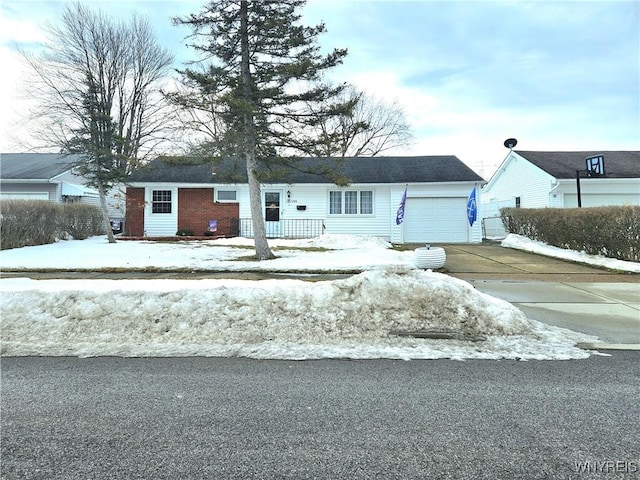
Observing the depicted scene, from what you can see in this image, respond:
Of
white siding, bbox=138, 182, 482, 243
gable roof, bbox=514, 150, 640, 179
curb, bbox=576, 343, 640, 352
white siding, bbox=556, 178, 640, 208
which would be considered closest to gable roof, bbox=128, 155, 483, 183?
white siding, bbox=138, 182, 482, 243

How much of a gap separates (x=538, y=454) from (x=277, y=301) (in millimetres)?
3492

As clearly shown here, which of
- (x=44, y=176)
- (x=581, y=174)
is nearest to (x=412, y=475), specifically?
(x=581, y=174)

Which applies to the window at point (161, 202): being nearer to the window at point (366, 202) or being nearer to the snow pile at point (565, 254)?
the window at point (366, 202)

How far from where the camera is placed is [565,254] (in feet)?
39.6

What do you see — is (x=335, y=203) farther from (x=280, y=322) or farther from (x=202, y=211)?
(x=280, y=322)

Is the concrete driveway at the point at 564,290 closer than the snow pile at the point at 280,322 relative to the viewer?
No

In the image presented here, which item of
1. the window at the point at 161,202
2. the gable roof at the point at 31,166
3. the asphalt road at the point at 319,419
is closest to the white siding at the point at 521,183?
the asphalt road at the point at 319,419

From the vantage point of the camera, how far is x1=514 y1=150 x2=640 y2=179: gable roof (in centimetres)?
1905

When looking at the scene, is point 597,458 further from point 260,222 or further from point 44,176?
point 44,176

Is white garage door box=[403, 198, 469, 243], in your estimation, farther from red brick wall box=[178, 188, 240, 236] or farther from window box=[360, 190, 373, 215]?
red brick wall box=[178, 188, 240, 236]

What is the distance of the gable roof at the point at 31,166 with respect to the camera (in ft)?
67.8

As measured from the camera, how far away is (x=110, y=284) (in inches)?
247

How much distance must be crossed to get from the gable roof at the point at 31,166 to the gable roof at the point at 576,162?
2451 cm

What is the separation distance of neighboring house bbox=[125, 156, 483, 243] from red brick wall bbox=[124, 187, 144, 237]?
45 millimetres
